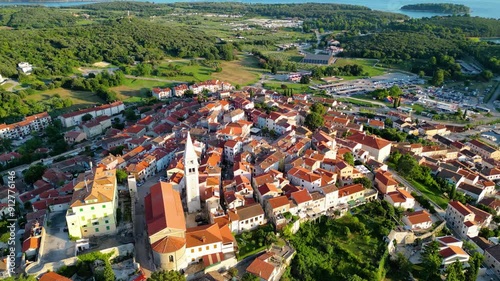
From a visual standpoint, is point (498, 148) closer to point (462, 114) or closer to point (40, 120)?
point (462, 114)

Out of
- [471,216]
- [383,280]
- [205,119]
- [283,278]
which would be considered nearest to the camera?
[283,278]

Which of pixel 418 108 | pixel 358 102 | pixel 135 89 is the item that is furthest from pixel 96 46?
pixel 418 108

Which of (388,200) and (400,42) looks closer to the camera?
(388,200)

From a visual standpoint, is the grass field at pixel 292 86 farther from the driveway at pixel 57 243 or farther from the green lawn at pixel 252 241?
the driveway at pixel 57 243

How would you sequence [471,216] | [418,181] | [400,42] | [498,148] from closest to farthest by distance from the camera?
[471,216], [418,181], [498,148], [400,42]

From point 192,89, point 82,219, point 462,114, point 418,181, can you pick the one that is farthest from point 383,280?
point 192,89
